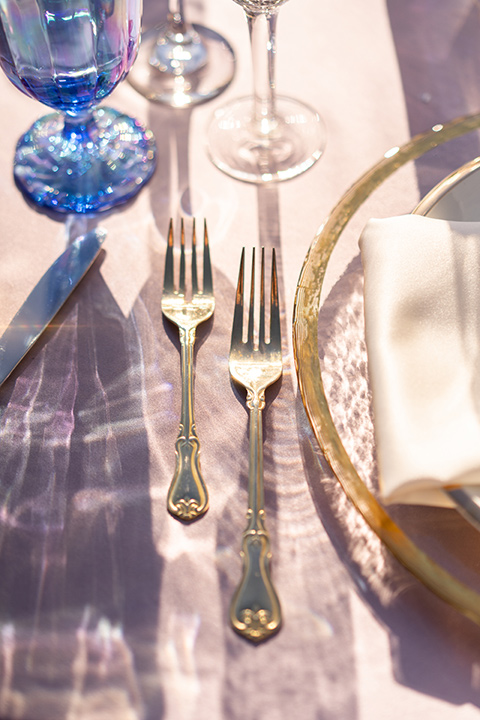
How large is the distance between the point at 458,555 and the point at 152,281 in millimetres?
304

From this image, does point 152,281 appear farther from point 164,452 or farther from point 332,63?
point 332,63

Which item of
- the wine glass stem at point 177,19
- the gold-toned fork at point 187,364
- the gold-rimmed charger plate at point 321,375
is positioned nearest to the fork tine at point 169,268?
the gold-toned fork at point 187,364

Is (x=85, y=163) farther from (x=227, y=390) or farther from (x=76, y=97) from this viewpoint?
(x=227, y=390)

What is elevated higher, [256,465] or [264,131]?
[264,131]

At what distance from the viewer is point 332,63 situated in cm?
69

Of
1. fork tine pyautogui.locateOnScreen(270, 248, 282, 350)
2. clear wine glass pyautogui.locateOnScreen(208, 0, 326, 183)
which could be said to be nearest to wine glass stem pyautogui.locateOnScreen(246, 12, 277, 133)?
clear wine glass pyautogui.locateOnScreen(208, 0, 326, 183)

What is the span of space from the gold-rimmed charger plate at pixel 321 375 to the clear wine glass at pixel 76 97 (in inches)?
7.8

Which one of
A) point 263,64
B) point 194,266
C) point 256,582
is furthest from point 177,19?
point 256,582

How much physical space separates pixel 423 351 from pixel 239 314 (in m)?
0.14

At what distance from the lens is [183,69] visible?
0.68 metres

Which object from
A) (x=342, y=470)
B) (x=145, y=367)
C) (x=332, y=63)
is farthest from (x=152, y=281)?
(x=332, y=63)

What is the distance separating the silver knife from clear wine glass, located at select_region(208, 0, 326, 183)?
0.49 ft

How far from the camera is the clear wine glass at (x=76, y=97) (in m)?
0.49

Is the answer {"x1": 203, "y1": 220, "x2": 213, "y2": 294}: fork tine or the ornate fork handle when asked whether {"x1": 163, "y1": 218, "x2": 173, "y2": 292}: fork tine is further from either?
the ornate fork handle
